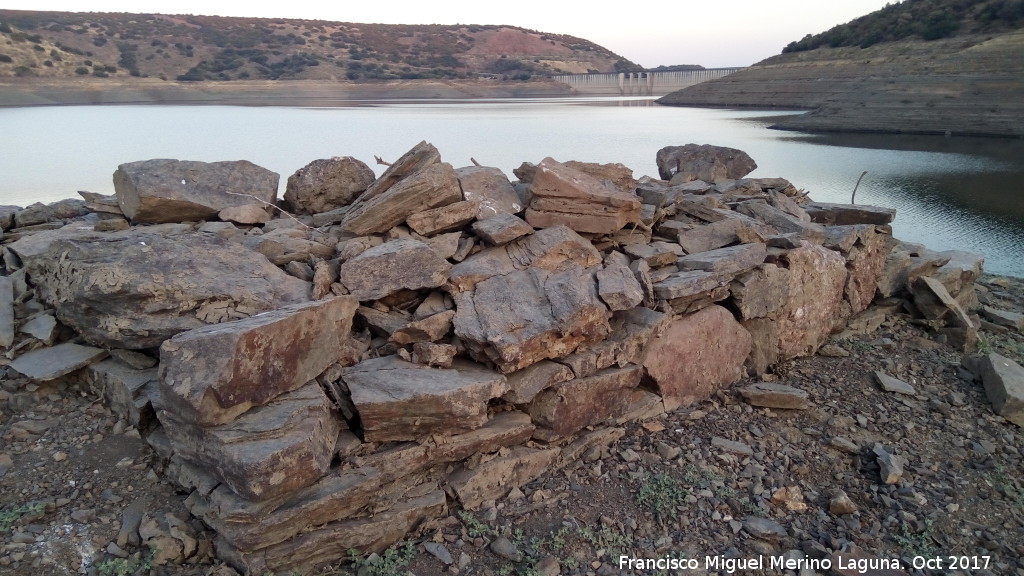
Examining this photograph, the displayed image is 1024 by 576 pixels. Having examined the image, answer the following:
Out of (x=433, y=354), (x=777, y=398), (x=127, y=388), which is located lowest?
(x=777, y=398)

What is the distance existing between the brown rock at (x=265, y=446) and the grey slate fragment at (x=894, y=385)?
6.10 meters

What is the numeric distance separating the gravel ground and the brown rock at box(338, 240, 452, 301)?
6.63 feet

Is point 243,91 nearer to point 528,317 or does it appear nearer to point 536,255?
point 536,255

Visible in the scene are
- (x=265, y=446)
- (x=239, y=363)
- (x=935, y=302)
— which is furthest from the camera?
(x=935, y=302)

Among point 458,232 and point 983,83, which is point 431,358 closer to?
point 458,232

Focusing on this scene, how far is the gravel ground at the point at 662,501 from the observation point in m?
4.36

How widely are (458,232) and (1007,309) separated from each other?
9.46 meters

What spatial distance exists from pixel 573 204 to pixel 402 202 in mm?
1876

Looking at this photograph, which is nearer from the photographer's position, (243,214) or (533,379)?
(533,379)

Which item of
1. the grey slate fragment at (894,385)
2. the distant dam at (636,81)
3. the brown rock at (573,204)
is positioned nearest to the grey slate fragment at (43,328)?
the brown rock at (573,204)

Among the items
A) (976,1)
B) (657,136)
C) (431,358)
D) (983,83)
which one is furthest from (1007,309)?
(976,1)

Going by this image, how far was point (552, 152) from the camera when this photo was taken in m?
18.5

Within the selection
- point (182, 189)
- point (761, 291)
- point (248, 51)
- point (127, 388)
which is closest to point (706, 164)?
point (761, 291)

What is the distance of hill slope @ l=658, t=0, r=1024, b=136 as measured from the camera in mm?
31422
